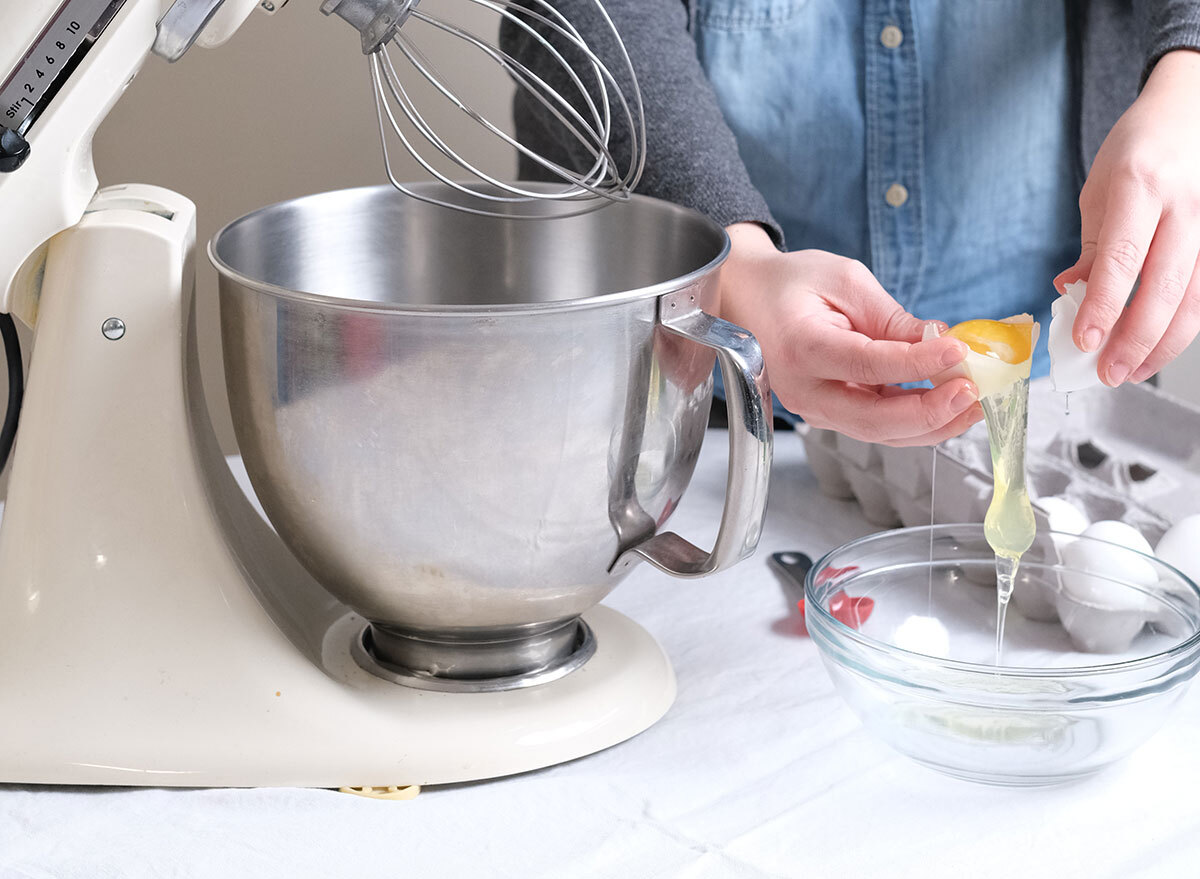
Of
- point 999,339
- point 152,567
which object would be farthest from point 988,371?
point 152,567

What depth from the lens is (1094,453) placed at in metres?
0.78

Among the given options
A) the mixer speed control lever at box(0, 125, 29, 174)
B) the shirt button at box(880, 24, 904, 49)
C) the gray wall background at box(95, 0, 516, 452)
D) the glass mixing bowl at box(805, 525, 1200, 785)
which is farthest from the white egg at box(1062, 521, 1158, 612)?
the gray wall background at box(95, 0, 516, 452)

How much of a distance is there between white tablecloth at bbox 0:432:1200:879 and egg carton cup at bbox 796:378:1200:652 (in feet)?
0.25

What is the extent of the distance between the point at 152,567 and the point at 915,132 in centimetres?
62

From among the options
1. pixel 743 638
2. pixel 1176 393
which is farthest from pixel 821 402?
pixel 1176 393

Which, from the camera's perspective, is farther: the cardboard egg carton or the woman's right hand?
the cardboard egg carton

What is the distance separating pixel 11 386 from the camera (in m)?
0.57

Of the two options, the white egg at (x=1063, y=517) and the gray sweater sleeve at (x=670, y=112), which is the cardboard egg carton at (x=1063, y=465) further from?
the gray sweater sleeve at (x=670, y=112)

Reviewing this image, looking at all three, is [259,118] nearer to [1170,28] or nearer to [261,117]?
[261,117]

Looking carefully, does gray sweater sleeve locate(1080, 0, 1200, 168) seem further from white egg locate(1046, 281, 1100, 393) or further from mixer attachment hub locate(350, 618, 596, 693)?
mixer attachment hub locate(350, 618, 596, 693)

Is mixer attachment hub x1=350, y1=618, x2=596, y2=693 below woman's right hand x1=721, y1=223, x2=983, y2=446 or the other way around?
below

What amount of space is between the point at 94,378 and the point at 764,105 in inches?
21.7

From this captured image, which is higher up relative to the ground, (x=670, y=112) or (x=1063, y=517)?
(x=670, y=112)

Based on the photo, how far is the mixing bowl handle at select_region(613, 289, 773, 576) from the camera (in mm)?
486
